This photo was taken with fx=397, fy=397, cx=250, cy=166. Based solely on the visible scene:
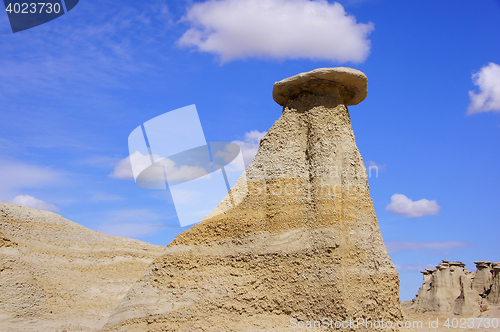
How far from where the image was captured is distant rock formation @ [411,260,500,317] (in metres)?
29.4

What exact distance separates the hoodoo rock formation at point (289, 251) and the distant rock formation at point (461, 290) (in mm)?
26269

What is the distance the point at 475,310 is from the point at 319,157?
2741 cm

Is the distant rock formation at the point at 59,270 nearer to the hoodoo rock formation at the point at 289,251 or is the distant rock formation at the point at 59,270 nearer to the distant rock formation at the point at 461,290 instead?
the hoodoo rock formation at the point at 289,251

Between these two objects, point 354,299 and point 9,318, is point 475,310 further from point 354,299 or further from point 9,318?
point 9,318

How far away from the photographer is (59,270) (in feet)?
55.5

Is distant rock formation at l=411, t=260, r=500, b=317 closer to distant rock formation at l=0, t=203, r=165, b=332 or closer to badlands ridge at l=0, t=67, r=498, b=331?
distant rock formation at l=0, t=203, r=165, b=332

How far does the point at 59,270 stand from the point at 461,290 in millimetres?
29479

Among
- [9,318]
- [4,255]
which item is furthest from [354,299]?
[4,255]

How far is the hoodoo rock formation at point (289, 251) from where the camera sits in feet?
25.6

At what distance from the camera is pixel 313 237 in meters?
8.17

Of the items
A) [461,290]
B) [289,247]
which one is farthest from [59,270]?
[461,290]

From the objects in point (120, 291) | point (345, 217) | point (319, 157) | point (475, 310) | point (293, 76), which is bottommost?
point (475, 310)

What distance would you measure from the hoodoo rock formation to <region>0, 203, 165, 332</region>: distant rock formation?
6794mm

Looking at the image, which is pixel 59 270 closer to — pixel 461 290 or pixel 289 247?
pixel 289 247
